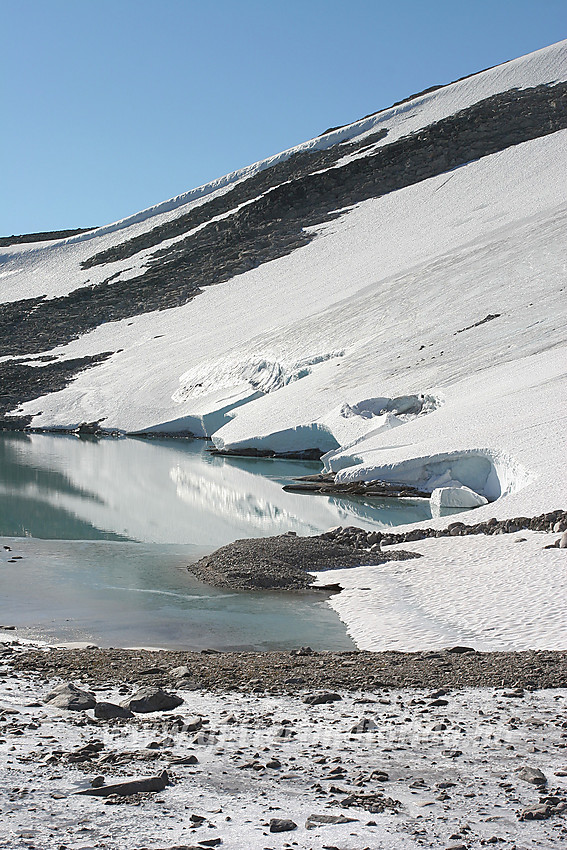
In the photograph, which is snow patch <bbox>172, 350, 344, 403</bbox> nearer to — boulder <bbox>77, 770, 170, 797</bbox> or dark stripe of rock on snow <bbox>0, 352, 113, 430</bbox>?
dark stripe of rock on snow <bbox>0, 352, 113, 430</bbox>

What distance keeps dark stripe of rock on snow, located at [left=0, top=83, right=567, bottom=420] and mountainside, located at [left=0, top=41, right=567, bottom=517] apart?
0.62 feet

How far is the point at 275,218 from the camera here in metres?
56.6

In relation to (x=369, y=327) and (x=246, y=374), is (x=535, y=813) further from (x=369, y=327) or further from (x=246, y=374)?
(x=246, y=374)

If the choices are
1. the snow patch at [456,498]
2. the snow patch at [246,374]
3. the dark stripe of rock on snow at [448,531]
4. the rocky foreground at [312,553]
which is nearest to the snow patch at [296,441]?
the snow patch at [246,374]

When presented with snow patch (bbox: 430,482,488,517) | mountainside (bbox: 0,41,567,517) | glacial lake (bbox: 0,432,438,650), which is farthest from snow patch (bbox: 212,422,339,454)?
snow patch (bbox: 430,482,488,517)

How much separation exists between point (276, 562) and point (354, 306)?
25791 millimetres

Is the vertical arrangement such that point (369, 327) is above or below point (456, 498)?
above

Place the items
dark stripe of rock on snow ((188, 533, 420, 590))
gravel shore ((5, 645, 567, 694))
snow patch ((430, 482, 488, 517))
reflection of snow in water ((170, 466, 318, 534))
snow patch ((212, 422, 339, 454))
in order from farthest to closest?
snow patch ((212, 422, 339, 454)) < snow patch ((430, 482, 488, 517)) < reflection of snow in water ((170, 466, 318, 534)) < dark stripe of rock on snow ((188, 533, 420, 590)) < gravel shore ((5, 645, 567, 694))

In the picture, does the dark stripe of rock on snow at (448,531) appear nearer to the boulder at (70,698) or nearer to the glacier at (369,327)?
the glacier at (369,327)

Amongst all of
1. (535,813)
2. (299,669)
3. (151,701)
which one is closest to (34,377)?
(299,669)

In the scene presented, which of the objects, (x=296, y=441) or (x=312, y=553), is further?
(x=296, y=441)

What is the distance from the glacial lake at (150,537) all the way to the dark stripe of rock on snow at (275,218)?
2226cm

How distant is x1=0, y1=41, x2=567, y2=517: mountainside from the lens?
2159 cm

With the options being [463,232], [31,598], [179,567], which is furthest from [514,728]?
[463,232]
